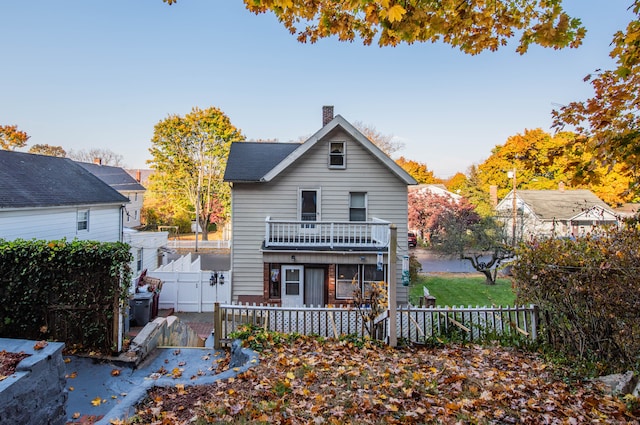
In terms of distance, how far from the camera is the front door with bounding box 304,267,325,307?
522 inches

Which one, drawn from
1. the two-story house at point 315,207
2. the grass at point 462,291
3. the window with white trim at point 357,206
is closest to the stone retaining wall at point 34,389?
the two-story house at point 315,207

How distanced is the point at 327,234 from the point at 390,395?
360 inches

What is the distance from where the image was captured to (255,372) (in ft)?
17.8

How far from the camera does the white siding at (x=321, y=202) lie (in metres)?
13.8

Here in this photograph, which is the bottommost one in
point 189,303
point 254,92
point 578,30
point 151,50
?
point 189,303

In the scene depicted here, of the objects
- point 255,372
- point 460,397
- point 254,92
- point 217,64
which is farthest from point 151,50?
point 460,397

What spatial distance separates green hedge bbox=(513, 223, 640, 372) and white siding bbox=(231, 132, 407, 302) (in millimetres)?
7353

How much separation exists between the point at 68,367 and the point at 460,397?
22.3ft

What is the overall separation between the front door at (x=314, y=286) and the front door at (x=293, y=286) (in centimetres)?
18

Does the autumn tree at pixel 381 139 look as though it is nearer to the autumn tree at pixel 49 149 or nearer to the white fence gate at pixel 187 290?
the white fence gate at pixel 187 290

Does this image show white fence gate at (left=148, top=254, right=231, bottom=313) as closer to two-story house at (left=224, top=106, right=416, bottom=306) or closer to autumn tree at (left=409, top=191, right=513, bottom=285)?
two-story house at (left=224, top=106, right=416, bottom=306)

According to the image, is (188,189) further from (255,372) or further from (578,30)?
(578,30)

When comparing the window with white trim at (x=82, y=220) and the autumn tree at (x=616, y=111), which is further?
the window with white trim at (x=82, y=220)

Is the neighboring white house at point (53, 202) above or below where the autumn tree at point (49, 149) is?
below
